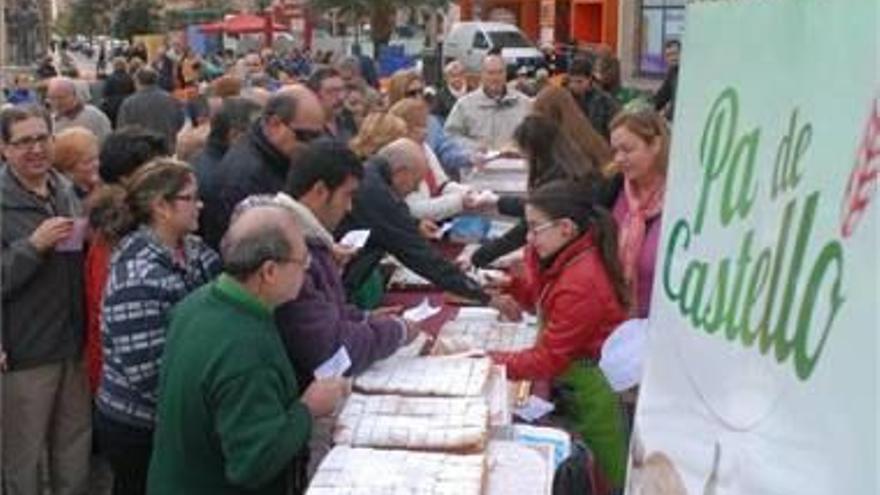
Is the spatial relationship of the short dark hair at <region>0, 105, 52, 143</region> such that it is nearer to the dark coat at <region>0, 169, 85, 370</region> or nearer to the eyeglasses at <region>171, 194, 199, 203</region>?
the dark coat at <region>0, 169, 85, 370</region>

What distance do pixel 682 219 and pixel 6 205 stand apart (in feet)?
10.1

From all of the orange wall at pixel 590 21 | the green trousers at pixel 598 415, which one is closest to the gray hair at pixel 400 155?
the green trousers at pixel 598 415

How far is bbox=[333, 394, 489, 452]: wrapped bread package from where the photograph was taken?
2.87 meters

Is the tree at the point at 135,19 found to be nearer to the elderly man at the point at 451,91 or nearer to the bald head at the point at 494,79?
the elderly man at the point at 451,91

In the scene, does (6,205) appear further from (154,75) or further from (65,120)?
(154,75)

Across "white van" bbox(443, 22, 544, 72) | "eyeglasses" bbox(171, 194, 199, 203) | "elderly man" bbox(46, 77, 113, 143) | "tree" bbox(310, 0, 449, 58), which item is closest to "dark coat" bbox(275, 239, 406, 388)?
"eyeglasses" bbox(171, 194, 199, 203)

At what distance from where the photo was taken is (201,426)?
3084 millimetres

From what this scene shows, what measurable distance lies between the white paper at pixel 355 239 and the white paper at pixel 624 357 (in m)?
1.16

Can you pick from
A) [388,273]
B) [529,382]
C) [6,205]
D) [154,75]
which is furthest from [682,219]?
[154,75]

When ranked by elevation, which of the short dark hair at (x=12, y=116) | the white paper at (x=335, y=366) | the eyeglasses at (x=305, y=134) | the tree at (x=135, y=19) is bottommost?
the tree at (x=135, y=19)

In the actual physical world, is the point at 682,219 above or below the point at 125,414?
above

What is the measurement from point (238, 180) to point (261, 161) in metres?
0.12

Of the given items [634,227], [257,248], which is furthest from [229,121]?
[257,248]

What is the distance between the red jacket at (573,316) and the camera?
3.84 meters
